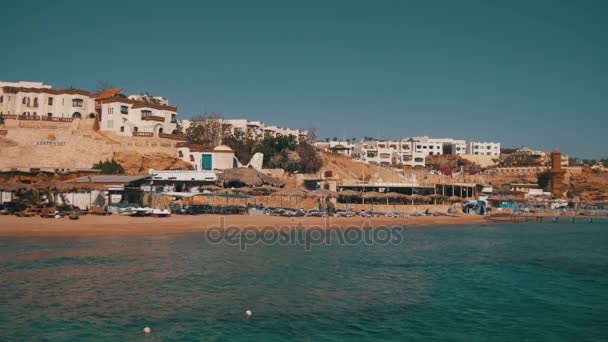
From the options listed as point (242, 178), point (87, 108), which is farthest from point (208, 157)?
point (87, 108)

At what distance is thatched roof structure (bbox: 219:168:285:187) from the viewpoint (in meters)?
48.1

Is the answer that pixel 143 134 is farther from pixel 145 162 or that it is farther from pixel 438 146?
pixel 438 146

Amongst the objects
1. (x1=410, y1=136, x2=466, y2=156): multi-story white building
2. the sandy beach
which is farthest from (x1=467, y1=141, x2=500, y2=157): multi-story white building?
the sandy beach

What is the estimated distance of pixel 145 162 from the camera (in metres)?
53.6

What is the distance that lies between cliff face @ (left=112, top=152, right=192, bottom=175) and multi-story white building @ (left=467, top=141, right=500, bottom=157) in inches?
3389

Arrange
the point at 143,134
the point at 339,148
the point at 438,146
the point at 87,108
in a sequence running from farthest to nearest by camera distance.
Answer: the point at 438,146, the point at 339,148, the point at 87,108, the point at 143,134

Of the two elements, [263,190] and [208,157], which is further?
[208,157]

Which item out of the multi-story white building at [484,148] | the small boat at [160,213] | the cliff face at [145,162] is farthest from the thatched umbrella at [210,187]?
the multi-story white building at [484,148]

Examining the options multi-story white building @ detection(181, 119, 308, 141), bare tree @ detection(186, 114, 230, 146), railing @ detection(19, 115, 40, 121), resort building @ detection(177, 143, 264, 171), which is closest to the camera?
railing @ detection(19, 115, 40, 121)

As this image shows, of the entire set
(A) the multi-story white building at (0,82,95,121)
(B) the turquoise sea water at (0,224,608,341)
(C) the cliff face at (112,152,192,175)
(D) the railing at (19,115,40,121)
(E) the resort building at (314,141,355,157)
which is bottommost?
(B) the turquoise sea water at (0,224,608,341)

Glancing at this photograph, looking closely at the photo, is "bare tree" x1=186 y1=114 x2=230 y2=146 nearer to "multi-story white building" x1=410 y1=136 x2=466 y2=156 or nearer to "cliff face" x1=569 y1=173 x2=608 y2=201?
"multi-story white building" x1=410 y1=136 x2=466 y2=156

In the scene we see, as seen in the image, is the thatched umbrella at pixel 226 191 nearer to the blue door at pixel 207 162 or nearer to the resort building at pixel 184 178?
the resort building at pixel 184 178

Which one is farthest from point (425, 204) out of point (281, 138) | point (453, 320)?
point (453, 320)

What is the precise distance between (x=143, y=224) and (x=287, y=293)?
1984cm
